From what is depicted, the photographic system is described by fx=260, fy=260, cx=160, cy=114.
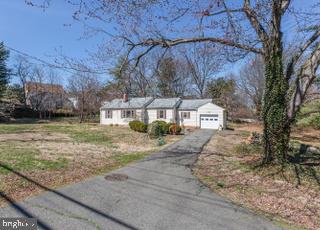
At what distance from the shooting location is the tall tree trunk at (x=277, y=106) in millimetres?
8969

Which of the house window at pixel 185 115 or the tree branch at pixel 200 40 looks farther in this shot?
the house window at pixel 185 115

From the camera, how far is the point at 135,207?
549 cm

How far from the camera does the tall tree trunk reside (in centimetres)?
897

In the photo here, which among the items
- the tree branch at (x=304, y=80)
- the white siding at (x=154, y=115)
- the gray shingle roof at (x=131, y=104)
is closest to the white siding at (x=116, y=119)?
the gray shingle roof at (x=131, y=104)

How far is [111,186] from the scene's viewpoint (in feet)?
23.0

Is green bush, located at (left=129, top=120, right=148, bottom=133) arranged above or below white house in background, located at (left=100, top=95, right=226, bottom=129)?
below

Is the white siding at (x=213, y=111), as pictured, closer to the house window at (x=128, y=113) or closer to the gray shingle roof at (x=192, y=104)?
the gray shingle roof at (x=192, y=104)

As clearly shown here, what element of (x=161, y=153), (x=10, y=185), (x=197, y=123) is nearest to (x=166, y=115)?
(x=197, y=123)

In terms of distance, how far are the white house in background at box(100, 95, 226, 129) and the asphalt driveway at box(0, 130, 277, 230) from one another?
22.5 metres

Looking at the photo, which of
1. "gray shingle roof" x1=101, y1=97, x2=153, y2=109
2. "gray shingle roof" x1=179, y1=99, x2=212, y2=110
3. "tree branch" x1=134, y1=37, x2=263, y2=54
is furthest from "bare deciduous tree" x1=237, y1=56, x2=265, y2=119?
"tree branch" x1=134, y1=37, x2=263, y2=54

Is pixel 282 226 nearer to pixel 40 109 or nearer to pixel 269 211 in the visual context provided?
pixel 269 211

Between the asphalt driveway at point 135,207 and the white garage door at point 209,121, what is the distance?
22.4 metres

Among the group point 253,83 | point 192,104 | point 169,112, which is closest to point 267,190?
point 169,112

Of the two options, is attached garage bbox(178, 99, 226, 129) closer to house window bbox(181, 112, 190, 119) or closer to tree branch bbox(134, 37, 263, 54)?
house window bbox(181, 112, 190, 119)
